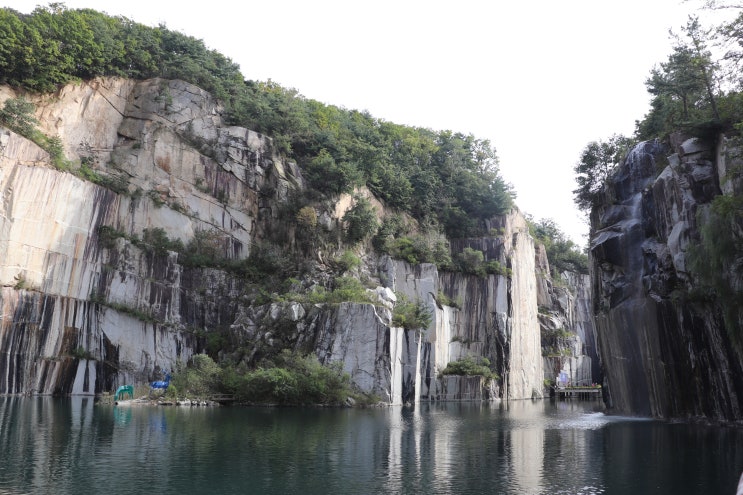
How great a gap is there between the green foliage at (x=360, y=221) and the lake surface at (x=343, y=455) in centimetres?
2596

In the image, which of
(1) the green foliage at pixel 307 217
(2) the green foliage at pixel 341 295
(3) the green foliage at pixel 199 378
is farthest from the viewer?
(1) the green foliage at pixel 307 217

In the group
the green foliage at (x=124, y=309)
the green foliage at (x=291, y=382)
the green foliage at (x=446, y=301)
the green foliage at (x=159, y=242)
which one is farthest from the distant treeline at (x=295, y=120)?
the green foliage at (x=291, y=382)

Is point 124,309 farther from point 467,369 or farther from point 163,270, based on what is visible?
point 467,369

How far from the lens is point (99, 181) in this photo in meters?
47.8

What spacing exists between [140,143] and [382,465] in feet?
136

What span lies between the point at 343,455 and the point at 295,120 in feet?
146

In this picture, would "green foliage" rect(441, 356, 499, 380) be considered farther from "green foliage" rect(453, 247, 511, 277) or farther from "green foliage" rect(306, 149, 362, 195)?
"green foliage" rect(306, 149, 362, 195)

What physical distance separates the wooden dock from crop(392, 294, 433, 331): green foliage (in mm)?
27312

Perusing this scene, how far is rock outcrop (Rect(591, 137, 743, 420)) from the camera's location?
30.0 metres

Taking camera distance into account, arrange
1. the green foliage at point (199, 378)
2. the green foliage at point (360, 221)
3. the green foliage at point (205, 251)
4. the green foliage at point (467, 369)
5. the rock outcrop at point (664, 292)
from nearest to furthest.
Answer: the rock outcrop at point (664, 292)
the green foliage at point (199, 378)
the green foliage at point (205, 251)
the green foliage at point (360, 221)
the green foliage at point (467, 369)

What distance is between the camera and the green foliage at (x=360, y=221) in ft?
186

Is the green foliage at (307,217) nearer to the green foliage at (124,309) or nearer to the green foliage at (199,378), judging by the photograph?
the green foliage at (124,309)

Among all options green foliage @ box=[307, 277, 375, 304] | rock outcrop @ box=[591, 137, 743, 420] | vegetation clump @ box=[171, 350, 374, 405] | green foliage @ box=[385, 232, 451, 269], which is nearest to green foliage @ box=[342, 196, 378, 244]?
green foliage @ box=[385, 232, 451, 269]

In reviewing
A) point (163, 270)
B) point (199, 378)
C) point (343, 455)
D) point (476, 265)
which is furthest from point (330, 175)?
point (343, 455)
